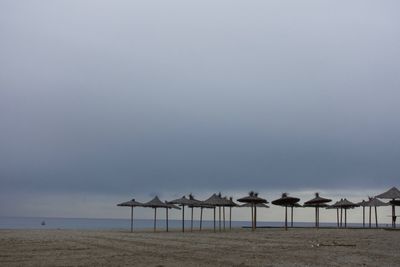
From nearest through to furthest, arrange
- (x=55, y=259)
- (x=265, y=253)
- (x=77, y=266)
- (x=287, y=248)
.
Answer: (x=77, y=266) → (x=55, y=259) → (x=265, y=253) → (x=287, y=248)

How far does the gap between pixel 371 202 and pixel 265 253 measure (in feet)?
89.3

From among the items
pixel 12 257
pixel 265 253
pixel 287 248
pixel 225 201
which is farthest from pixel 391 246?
pixel 225 201

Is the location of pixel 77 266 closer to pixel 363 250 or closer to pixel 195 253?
pixel 195 253

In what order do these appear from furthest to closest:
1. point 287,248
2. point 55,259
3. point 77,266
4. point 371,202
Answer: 1. point 371,202
2. point 287,248
3. point 55,259
4. point 77,266

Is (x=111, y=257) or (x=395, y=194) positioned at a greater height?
(x=395, y=194)

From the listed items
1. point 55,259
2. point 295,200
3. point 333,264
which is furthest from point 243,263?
point 295,200

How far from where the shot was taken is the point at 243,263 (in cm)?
1392

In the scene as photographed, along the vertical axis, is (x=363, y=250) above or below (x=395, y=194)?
below

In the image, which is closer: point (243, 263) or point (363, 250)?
point (243, 263)

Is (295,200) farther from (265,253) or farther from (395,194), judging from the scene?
(265,253)

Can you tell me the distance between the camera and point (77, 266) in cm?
1318

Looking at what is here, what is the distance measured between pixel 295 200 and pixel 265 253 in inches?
742

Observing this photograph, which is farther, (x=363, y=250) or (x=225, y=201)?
(x=225, y=201)

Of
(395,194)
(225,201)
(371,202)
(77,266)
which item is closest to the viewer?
(77,266)
